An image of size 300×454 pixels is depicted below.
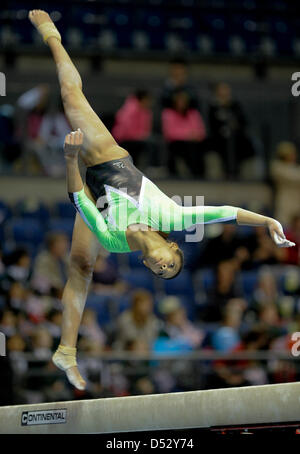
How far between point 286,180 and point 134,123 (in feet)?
7.23

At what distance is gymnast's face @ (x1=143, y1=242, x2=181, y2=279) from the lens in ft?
15.1

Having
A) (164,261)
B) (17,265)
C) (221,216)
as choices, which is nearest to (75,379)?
(164,261)

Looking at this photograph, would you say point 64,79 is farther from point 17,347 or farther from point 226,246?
point 226,246

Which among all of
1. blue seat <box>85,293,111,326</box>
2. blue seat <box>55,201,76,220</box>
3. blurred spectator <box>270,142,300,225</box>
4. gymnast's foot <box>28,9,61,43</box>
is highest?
blurred spectator <box>270,142,300,225</box>

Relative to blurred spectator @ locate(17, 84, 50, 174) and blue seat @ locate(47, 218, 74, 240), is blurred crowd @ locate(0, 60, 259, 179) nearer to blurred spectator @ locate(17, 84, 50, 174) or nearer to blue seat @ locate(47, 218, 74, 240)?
blurred spectator @ locate(17, 84, 50, 174)

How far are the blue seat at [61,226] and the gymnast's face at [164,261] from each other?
15.4 feet

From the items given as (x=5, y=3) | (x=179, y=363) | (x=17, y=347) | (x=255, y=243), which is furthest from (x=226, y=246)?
(x=5, y=3)

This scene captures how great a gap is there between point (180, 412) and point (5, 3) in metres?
7.98

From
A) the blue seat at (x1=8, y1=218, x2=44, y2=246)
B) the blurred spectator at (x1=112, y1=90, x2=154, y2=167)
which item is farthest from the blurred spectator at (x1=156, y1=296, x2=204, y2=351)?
the blurred spectator at (x1=112, y1=90, x2=154, y2=167)

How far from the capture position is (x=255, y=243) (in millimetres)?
9703

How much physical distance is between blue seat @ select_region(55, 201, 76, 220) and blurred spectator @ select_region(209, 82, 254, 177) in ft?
6.30

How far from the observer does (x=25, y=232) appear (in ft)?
30.7

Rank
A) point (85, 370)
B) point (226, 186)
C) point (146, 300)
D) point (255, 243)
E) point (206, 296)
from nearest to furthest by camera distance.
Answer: point (85, 370), point (146, 300), point (206, 296), point (255, 243), point (226, 186)
